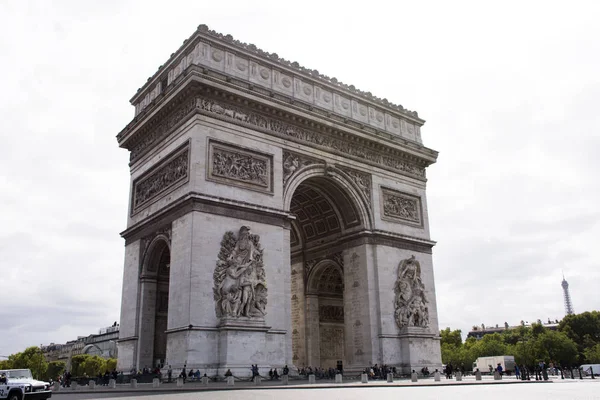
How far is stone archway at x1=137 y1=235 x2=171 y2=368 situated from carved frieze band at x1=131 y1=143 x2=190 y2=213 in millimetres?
2660

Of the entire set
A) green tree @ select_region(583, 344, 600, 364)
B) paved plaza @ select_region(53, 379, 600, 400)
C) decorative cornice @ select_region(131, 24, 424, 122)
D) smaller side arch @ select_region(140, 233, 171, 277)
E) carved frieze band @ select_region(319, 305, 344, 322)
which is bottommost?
paved plaza @ select_region(53, 379, 600, 400)

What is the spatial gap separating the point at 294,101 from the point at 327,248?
9.67 metres

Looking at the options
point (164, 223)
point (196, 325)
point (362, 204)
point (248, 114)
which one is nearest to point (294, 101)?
point (248, 114)

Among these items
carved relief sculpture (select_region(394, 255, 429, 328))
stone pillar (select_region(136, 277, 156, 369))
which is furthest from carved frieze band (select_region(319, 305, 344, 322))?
stone pillar (select_region(136, 277, 156, 369))

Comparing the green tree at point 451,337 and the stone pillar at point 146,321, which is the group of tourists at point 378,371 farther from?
the green tree at point 451,337

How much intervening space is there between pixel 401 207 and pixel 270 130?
34.2 feet

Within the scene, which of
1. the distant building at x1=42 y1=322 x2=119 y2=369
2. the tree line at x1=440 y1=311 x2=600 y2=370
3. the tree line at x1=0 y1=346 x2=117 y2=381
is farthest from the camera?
the distant building at x1=42 y1=322 x2=119 y2=369

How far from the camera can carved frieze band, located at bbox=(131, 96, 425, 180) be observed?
1106 inches

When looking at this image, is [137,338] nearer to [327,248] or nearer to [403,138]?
[327,248]

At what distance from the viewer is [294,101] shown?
30.7m

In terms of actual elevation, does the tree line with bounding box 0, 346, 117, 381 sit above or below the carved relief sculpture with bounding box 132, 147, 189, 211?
below

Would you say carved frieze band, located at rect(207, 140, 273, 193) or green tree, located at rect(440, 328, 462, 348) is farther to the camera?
green tree, located at rect(440, 328, 462, 348)

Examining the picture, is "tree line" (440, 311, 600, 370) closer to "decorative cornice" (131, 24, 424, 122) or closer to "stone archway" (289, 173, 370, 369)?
"stone archway" (289, 173, 370, 369)

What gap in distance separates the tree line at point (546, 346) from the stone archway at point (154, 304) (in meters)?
50.9
